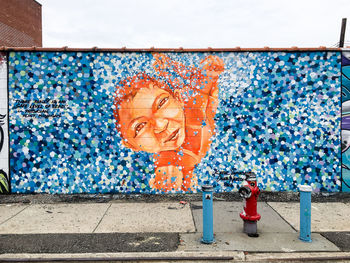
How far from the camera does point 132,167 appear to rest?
6.46 metres

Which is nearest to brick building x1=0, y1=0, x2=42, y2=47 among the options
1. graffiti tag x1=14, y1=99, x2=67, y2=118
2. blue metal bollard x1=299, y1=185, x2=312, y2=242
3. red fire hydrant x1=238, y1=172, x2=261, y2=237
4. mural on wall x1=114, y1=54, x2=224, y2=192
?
graffiti tag x1=14, y1=99, x2=67, y2=118

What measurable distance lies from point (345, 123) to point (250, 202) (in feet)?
12.3

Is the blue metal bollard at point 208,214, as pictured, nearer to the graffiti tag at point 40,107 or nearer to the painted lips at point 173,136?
the painted lips at point 173,136

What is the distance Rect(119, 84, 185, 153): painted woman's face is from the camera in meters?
6.41

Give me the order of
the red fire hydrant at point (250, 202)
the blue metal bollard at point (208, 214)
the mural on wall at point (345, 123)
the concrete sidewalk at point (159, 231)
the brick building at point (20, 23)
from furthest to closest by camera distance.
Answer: the brick building at point (20, 23) < the mural on wall at point (345, 123) < the red fire hydrant at point (250, 202) < the blue metal bollard at point (208, 214) < the concrete sidewalk at point (159, 231)

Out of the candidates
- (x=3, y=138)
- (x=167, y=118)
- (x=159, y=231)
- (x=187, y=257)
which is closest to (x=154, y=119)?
(x=167, y=118)

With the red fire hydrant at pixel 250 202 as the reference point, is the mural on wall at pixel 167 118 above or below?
above

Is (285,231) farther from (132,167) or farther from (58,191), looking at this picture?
(58,191)

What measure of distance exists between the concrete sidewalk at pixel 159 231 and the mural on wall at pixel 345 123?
2.64ft

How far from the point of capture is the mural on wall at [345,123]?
6.34 meters

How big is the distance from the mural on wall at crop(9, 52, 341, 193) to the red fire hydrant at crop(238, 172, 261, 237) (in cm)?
203

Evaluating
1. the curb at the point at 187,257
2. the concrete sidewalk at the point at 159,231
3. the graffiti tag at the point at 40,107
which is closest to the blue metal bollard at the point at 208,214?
the concrete sidewalk at the point at 159,231

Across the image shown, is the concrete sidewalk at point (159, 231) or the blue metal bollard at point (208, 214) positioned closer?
the concrete sidewalk at point (159, 231)

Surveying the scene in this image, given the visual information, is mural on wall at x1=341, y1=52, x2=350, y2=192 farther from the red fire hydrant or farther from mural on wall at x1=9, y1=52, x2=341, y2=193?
the red fire hydrant
